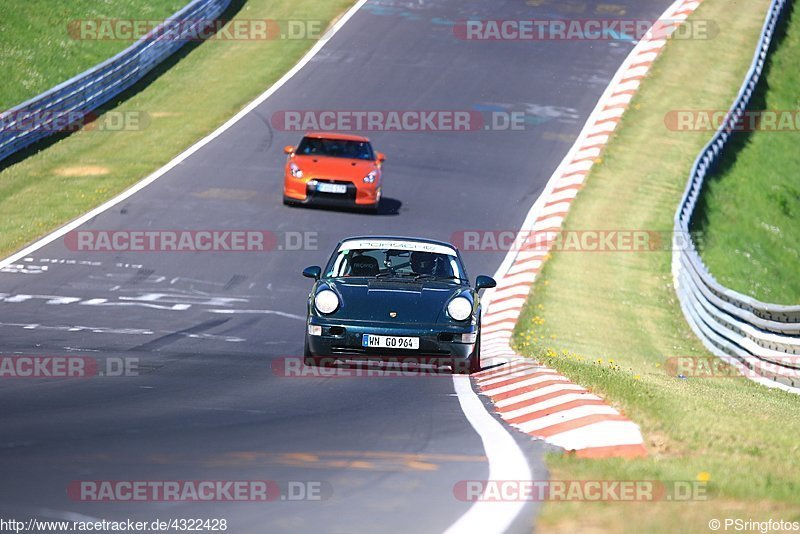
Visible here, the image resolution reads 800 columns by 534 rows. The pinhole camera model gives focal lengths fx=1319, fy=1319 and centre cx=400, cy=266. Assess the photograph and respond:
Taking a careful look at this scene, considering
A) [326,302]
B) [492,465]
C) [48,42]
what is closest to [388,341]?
[326,302]

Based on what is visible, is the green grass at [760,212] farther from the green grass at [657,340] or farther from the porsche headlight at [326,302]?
the porsche headlight at [326,302]

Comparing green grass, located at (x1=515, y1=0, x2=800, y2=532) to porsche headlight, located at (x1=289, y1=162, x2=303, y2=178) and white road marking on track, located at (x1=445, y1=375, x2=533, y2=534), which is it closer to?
white road marking on track, located at (x1=445, y1=375, x2=533, y2=534)

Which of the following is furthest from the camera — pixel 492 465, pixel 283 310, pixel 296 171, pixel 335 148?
pixel 335 148

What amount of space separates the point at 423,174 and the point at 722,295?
27.4 feet

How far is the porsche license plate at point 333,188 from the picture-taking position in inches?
933

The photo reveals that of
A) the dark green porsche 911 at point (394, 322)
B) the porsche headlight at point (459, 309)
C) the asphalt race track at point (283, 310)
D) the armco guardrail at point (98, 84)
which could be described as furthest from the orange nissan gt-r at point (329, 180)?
the porsche headlight at point (459, 309)

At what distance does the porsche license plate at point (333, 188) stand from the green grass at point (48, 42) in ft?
32.1

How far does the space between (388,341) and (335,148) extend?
510 inches

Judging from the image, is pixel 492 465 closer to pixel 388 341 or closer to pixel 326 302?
pixel 388 341

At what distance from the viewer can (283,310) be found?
17.4 meters

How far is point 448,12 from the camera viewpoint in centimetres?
3928

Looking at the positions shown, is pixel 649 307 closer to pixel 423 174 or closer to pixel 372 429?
pixel 423 174

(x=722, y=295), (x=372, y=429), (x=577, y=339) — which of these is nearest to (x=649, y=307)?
(x=722, y=295)

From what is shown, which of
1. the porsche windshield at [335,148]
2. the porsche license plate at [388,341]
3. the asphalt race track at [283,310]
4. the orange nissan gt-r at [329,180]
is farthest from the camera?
the porsche windshield at [335,148]
